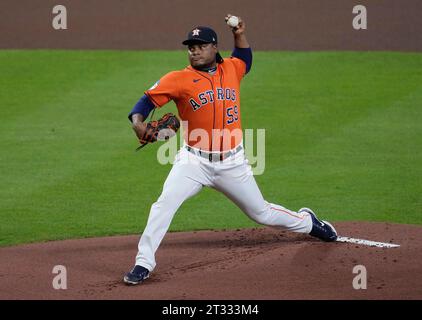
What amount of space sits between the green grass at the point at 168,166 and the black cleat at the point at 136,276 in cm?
166

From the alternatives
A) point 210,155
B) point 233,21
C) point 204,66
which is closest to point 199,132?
point 210,155

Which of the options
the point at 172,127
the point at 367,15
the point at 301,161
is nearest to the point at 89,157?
the point at 301,161

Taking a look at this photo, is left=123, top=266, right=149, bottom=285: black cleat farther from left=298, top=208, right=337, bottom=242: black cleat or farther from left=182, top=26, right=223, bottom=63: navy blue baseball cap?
left=182, top=26, right=223, bottom=63: navy blue baseball cap

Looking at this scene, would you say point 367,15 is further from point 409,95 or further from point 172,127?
point 172,127

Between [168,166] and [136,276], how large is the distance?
153 inches

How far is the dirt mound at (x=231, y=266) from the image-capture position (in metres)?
6.20

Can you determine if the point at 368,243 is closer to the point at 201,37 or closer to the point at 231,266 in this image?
the point at 231,266

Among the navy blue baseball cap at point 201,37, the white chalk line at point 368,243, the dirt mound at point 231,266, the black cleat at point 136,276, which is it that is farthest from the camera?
the white chalk line at point 368,243

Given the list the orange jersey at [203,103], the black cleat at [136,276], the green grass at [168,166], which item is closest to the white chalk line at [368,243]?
the green grass at [168,166]

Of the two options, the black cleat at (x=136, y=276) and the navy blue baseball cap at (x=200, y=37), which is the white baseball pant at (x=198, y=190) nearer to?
the black cleat at (x=136, y=276)

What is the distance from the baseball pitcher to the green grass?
150cm

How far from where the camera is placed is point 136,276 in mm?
6469

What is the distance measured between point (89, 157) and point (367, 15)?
570 centimetres

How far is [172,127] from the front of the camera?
662 cm
